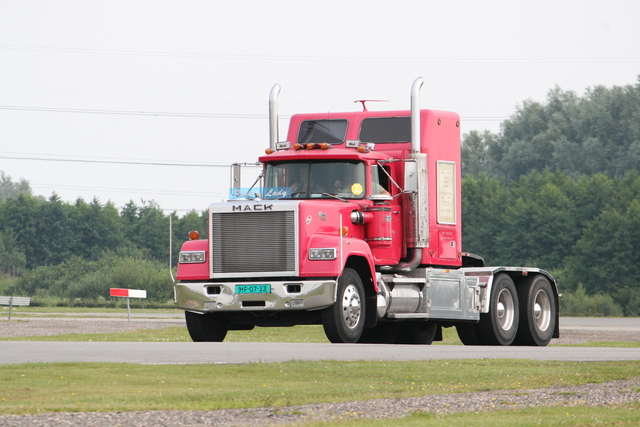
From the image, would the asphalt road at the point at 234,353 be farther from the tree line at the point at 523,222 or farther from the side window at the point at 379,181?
the tree line at the point at 523,222

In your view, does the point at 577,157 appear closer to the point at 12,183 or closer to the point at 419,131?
the point at 419,131

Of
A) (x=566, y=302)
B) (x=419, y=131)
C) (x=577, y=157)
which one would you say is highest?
(x=577, y=157)

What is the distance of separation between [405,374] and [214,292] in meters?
6.28

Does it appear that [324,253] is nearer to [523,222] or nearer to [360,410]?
[360,410]

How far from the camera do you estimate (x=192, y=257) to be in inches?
747

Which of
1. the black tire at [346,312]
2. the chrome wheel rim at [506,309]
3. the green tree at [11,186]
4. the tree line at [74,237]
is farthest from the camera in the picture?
the green tree at [11,186]

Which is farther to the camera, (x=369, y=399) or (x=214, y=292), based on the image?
(x=214, y=292)

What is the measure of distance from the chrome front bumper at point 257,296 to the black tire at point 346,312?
1.04ft

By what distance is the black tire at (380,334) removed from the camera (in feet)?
73.8

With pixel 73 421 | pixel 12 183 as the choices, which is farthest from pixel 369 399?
pixel 12 183

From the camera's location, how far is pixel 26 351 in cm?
1559

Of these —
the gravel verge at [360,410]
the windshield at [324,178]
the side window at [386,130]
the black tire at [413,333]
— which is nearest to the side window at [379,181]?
the windshield at [324,178]

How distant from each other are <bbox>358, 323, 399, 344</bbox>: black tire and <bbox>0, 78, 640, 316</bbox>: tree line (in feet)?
112

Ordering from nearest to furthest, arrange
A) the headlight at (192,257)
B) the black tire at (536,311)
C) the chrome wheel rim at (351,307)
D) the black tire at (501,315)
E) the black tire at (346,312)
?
the black tire at (346,312)
the chrome wheel rim at (351,307)
the headlight at (192,257)
the black tire at (501,315)
the black tire at (536,311)
